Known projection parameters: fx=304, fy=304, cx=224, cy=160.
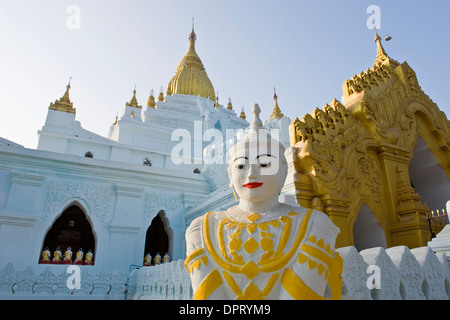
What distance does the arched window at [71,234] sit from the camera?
1077cm

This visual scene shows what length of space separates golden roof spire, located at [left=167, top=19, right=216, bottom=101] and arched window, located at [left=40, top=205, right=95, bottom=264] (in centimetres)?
1521

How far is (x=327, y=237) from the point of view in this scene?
1.90 meters

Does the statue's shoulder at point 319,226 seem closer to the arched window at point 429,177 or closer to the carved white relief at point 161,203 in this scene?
the arched window at point 429,177

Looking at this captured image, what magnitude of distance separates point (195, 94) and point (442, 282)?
23.8 metres

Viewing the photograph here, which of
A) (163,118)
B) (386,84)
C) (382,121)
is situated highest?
(163,118)

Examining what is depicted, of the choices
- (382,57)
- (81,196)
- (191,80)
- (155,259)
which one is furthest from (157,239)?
(191,80)

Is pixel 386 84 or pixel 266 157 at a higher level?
pixel 386 84

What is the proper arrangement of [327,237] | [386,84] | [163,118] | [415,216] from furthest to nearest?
[163,118] → [386,84] → [415,216] → [327,237]

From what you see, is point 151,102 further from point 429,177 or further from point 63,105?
point 429,177

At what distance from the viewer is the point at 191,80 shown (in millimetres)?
26141

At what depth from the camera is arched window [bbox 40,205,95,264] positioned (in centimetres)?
1077

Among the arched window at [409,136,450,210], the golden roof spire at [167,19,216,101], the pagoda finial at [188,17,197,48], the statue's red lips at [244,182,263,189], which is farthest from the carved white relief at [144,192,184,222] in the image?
the pagoda finial at [188,17,197,48]
